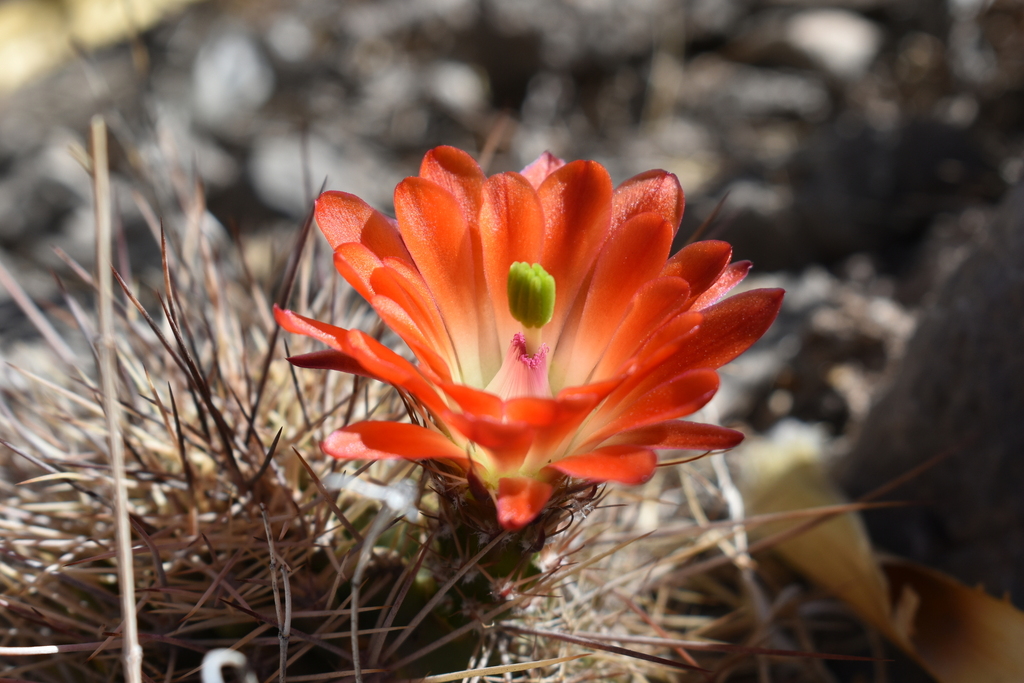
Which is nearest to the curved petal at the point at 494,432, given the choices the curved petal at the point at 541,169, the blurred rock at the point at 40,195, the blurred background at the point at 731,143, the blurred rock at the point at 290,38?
the curved petal at the point at 541,169

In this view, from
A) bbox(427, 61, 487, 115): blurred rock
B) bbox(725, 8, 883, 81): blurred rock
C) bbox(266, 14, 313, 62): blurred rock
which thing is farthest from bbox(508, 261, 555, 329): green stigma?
bbox(266, 14, 313, 62): blurred rock

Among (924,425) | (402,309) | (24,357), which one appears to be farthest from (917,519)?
(24,357)

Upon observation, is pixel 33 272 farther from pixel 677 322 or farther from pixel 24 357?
pixel 677 322

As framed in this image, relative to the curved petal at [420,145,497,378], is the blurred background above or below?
above

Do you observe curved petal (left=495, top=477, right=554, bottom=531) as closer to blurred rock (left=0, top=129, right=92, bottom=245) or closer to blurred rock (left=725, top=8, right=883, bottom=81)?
blurred rock (left=0, top=129, right=92, bottom=245)

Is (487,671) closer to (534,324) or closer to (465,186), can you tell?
(534,324)

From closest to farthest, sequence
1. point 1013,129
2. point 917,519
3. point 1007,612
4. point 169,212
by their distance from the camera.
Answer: point 1007,612, point 917,519, point 169,212, point 1013,129
